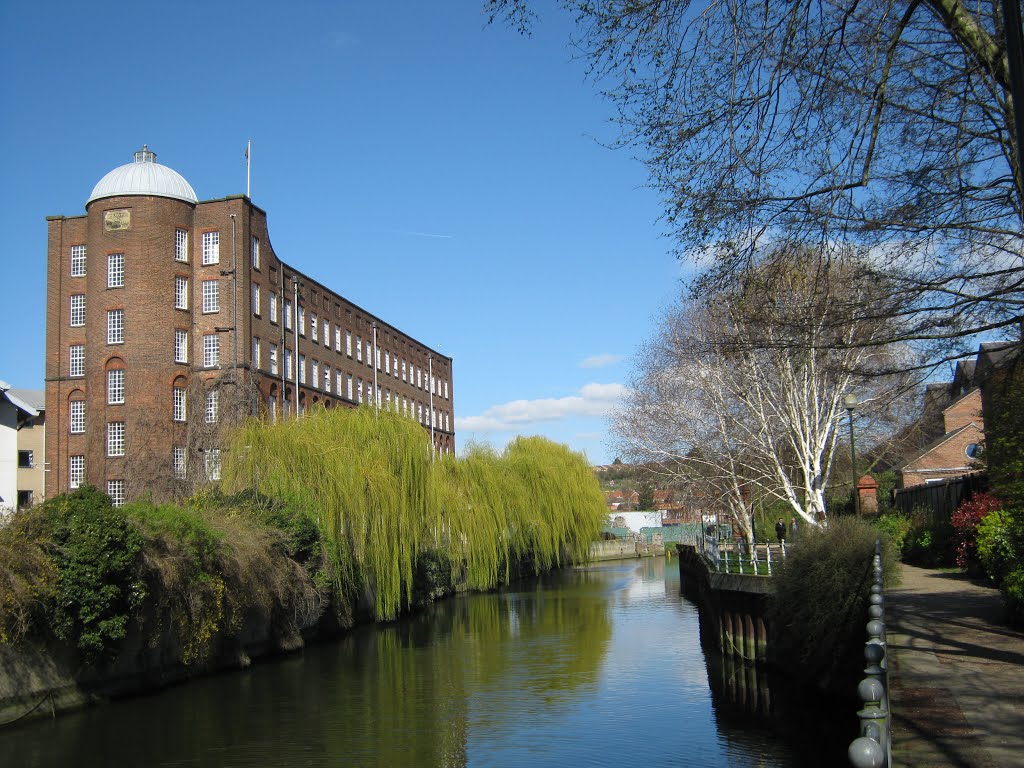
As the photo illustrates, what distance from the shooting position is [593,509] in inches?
2341

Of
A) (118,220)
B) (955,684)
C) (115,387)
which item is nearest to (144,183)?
(118,220)

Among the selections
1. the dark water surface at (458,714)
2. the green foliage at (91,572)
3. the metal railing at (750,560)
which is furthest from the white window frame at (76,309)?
the metal railing at (750,560)

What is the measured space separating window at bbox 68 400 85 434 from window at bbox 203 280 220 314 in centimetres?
798

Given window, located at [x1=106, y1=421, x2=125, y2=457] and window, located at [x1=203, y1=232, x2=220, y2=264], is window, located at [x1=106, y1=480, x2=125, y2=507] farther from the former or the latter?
window, located at [x1=203, y1=232, x2=220, y2=264]

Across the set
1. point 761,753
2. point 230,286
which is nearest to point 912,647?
point 761,753

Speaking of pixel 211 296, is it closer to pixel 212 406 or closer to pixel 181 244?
pixel 181 244

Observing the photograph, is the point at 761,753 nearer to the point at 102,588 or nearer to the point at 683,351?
the point at 102,588

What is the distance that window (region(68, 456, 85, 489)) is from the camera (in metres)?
47.4

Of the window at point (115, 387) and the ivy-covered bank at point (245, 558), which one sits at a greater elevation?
the window at point (115, 387)

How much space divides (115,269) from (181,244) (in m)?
3.46

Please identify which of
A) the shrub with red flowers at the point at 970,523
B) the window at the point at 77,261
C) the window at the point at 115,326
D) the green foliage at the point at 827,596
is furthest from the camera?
the window at the point at 77,261

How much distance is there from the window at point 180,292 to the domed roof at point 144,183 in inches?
167

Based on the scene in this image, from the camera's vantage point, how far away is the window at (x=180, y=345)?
48000mm

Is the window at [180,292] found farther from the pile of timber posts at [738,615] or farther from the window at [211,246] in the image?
the pile of timber posts at [738,615]
